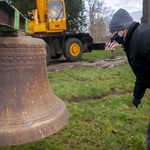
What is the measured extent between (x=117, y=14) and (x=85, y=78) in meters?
4.61

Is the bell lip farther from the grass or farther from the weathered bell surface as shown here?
the grass

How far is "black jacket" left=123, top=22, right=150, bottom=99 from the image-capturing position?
195cm

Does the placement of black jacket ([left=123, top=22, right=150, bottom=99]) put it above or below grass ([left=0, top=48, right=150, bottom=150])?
above

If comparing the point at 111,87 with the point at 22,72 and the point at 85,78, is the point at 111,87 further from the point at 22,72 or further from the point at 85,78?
the point at 22,72

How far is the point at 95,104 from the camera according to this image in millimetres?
4344

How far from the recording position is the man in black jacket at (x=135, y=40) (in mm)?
1960

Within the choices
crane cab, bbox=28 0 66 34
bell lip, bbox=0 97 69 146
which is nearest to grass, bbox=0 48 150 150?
bell lip, bbox=0 97 69 146

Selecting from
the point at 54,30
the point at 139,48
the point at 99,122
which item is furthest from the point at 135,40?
the point at 54,30

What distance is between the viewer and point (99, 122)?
3.49 meters

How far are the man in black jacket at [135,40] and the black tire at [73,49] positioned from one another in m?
8.56

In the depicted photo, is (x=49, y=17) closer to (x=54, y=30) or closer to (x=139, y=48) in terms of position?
(x=54, y=30)

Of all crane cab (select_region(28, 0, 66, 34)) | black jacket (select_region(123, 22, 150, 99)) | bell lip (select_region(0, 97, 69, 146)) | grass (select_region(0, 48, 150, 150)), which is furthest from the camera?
crane cab (select_region(28, 0, 66, 34))

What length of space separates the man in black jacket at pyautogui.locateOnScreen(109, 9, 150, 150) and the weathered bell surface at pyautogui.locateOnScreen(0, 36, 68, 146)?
797 millimetres

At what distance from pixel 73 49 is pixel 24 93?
949cm
